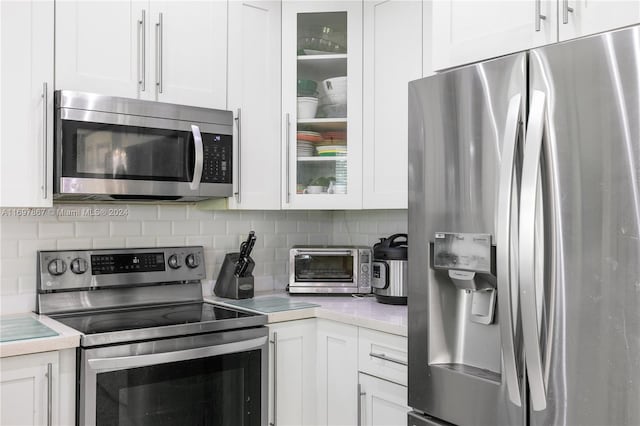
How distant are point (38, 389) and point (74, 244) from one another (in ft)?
2.58

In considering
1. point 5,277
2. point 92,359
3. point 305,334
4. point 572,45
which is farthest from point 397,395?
point 5,277

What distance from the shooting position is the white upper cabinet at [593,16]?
148cm

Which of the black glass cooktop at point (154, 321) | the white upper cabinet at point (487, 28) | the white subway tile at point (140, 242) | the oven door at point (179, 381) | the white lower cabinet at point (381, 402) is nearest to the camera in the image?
the white upper cabinet at point (487, 28)

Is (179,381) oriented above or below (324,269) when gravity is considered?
below

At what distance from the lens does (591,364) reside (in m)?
1.38

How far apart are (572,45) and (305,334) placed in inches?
62.5

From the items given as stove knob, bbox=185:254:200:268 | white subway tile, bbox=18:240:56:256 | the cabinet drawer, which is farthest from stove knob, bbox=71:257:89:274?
the cabinet drawer

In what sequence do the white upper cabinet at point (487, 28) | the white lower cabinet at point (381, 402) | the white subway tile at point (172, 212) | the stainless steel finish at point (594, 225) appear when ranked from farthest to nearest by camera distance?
1. the white subway tile at point (172, 212)
2. the white lower cabinet at point (381, 402)
3. the white upper cabinet at point (487, 28)
4. the stainless steel finish at point (594, 225)

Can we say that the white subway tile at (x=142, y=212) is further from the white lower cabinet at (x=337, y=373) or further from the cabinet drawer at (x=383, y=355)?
the cabinet drawer at (x=383, y=355)

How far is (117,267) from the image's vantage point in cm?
260

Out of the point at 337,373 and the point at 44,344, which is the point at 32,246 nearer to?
the point at 44,344

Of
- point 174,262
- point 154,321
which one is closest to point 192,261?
point 174,262

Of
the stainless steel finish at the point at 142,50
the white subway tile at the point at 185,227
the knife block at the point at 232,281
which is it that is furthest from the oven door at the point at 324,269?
the stainless steel finish at the point at 142,50

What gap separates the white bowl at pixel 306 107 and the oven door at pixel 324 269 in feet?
2.12
